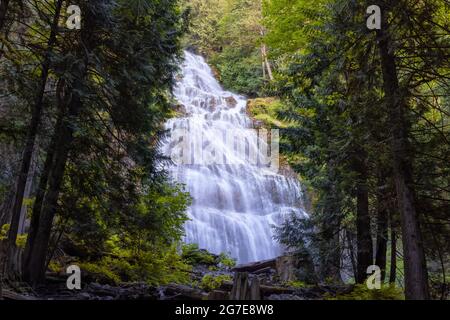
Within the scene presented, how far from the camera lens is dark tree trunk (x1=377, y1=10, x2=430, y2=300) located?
5230 mm

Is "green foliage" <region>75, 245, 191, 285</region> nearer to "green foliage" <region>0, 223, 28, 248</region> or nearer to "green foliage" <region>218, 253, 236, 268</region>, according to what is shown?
"green foliage" <region>0, 223, 28, 248</region>

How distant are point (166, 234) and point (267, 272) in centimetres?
483

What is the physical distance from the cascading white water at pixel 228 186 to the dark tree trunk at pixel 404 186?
362 inches

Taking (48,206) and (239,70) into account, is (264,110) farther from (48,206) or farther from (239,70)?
(48,206)

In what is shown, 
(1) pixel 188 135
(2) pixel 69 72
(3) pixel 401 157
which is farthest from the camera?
(1) pixel 188 135

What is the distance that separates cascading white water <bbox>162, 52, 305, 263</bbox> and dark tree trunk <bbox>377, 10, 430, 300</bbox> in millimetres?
9193

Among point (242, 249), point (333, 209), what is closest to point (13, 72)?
point (333, 209)

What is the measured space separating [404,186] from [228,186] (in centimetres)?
1557

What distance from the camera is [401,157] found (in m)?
5.46

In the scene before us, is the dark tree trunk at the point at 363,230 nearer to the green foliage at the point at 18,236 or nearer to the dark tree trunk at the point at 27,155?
the dark tree trunk at the point at 27,155

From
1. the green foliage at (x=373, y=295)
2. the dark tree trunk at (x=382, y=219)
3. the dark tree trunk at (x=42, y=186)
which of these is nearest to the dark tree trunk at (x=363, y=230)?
the dark tree trunk at (x=382, y=219)

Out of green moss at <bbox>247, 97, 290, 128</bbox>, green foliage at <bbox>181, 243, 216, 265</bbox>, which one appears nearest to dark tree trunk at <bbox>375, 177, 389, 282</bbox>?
green foliage at <bbox>181, 243, 216, 265</bbox>

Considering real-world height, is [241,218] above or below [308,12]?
below

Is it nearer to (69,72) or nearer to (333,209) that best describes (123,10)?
(69,72)
